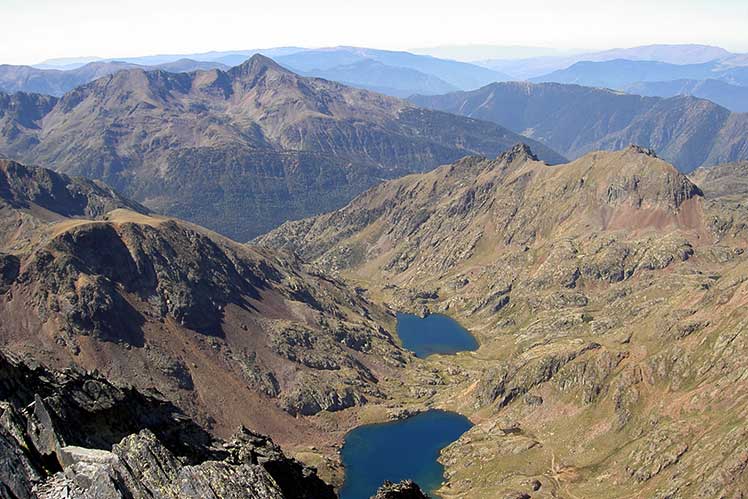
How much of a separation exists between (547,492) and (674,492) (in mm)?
35040

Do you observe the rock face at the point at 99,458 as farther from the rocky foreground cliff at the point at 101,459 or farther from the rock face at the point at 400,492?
the rock face at the point at 400,492

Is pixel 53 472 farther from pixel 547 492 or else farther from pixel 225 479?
pixel 547 492

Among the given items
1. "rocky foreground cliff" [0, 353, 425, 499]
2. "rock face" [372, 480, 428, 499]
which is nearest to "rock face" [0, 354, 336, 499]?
"rocky foreground cliff" [0, 353, 425, 499]

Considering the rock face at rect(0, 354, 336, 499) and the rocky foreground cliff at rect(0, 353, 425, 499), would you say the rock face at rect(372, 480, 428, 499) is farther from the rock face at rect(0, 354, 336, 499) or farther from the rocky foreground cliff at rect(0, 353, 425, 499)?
the rock face at rect(0, 354, 336, 499)

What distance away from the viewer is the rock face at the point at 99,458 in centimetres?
5316

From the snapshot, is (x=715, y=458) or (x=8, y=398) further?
(x=715, y=458)

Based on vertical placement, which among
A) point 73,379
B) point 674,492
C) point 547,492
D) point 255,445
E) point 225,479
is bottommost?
point 547,492

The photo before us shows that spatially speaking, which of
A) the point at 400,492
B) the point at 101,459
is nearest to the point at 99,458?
the point at 101,459

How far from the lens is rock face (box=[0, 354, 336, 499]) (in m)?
53.2

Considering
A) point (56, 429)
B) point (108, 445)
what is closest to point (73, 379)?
point (108, 445)

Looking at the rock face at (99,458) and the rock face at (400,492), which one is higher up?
the rock face at (99,458)

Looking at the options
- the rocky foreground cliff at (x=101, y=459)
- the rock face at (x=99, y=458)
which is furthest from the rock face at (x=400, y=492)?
the rock face at (x=99, y=458)

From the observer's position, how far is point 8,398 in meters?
76.4

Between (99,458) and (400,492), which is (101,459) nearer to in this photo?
(99,458)
